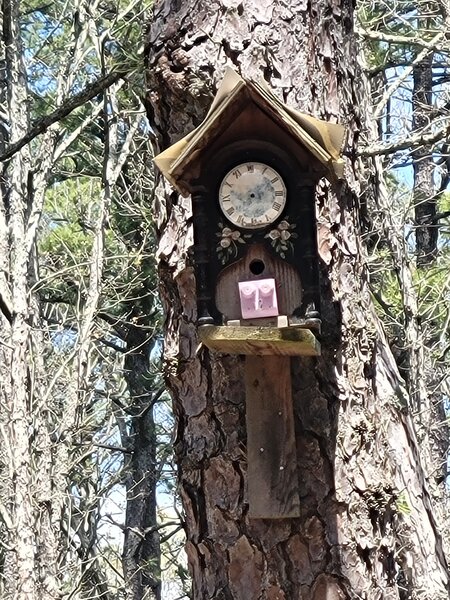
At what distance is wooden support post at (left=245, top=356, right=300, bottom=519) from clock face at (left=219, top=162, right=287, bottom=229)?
13.0 inches

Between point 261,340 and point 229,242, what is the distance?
258mm

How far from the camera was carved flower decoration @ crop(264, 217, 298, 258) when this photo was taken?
2395 millimetres

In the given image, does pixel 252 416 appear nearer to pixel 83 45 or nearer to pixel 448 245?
pixel 83 45

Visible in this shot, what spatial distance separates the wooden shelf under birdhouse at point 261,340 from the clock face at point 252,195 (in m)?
0.26

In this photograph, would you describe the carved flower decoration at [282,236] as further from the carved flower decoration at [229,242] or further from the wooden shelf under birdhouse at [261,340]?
the wooden shelf under birdhouse at [261,340]

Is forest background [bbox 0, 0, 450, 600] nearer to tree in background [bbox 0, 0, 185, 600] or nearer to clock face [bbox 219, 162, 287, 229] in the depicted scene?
tree in background [bbox 0, 0, 185, 600]

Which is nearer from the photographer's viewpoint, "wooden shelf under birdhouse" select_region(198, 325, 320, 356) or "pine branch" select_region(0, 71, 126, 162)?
"wooden shelf under birdhouse" select_region(198, 325, 320, 356)

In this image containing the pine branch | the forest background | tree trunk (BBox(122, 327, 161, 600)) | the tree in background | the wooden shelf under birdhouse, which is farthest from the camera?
tree trunk (BBox(122, 327, 161, 600))

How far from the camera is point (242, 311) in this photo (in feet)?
7.82

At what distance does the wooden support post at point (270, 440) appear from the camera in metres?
2.38

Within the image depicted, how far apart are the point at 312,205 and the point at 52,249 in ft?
24.5

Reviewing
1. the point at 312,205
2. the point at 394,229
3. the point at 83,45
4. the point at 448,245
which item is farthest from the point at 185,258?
the point at 448,245

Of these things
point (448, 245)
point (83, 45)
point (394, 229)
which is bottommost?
point (394, 229)

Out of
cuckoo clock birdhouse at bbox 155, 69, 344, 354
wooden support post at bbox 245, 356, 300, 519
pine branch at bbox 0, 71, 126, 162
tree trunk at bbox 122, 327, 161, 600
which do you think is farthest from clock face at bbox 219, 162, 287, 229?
tree trunk at bbox 122, 327, 161, 600
